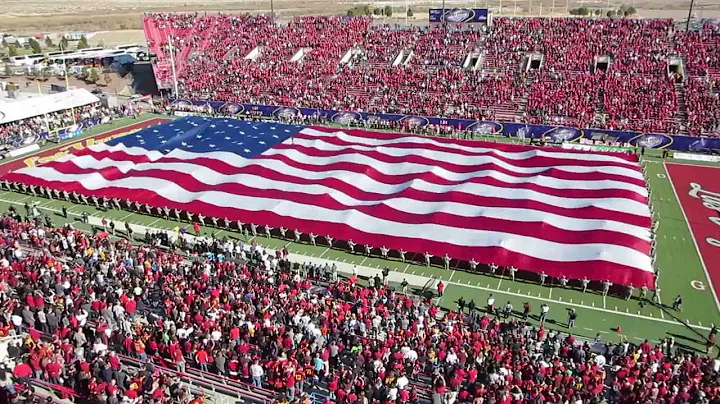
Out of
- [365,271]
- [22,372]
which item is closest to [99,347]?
[22,372]

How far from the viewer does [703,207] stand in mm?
24391

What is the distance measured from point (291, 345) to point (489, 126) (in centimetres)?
2654

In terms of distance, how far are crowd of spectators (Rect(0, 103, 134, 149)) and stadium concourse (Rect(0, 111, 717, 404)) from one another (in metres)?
18.1

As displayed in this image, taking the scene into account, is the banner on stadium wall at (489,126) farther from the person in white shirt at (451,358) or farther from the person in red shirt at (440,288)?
the person in white shirt at (451,358)

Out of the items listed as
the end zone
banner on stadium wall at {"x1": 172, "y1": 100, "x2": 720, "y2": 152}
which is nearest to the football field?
the end zone

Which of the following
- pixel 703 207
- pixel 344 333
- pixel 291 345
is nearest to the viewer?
pixel 291 345

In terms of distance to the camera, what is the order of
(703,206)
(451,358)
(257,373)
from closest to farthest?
(257,373)
(451,358)
(703,206)

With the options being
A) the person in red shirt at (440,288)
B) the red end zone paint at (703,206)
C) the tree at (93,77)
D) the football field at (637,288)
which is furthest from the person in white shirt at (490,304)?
the tree at (93,77)

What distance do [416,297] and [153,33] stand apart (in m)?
43.5

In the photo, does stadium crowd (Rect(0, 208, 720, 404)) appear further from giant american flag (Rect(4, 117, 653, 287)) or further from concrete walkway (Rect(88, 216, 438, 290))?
giant american flag (Rect(4, 117, 653, 287))

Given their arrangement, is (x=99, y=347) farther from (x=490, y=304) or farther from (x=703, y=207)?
(x=703, y=207)

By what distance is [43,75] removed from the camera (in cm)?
5897

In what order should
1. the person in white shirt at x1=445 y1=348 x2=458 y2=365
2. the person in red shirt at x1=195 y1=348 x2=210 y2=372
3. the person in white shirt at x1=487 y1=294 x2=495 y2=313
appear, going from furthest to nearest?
the person in white shirt at x1=487 y1=294 x2=495 y2=313 < the person in red shirt at x1=195 y1=348 x2=210 y2=372 < the person in white shirt at x1=445 y1=348 x2=458 y2=365

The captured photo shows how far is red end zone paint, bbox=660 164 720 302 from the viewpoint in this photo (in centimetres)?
2002
